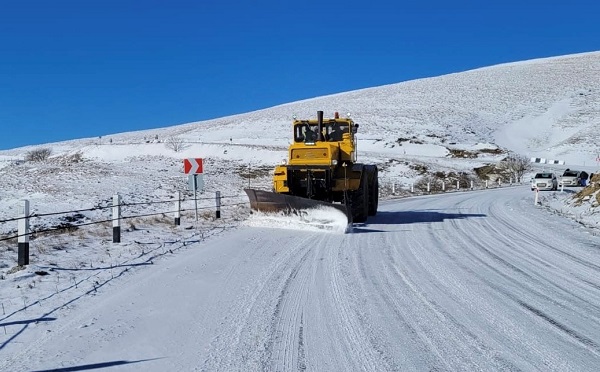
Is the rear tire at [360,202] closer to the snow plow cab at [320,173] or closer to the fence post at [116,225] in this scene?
the snow plow cab at [320,173]

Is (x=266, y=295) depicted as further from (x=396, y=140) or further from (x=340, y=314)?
(x=396, y=140)

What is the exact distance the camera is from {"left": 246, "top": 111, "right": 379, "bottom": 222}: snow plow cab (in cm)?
1498

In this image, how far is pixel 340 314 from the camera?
20.0 ft

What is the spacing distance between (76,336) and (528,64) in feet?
438

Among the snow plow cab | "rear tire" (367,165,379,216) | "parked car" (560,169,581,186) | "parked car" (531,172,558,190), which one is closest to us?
the snow plow cab

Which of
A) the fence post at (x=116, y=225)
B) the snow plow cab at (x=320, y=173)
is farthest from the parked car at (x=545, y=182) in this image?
the fence post at (x=116, y=225)

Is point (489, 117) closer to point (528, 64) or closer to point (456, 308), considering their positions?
point (528, 64)

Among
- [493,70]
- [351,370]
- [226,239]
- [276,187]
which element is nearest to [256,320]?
[351,370]

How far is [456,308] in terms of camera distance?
6355 mm

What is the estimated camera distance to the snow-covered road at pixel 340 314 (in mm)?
4746

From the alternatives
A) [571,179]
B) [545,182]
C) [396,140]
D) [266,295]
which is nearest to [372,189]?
[266,295]

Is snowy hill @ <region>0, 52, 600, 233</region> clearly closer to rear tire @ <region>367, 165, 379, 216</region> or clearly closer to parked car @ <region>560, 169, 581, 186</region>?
rear tire @ <region>367, 165, 379, 216</region>

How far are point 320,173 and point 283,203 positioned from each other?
5.09 ft

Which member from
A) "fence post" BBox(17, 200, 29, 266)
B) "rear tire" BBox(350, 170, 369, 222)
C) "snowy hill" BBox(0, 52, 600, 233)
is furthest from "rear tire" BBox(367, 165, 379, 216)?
"fence post" BBox(17, 200, 29, 266)
